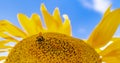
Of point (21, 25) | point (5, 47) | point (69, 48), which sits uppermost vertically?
point (21, 25)

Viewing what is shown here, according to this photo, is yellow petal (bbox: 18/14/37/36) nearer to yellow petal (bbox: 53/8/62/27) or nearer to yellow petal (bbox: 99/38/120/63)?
yellow petal (bbox: 53/8/62/27)

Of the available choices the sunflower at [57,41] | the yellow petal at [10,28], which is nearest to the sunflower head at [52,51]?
the sunflower at [57,41]

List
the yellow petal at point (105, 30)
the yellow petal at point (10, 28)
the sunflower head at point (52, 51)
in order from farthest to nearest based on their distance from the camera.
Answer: the yellow petal at point (10, 28) → the yellow petal at point (105, 30) → the sunflower head at point (52, 51)

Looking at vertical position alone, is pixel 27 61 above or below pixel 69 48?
below

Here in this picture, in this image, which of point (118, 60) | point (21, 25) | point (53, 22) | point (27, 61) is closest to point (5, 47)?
point (21, 25)

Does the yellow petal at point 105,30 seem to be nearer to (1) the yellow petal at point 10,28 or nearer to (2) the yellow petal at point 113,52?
(2) the yellow petal at point 113,52

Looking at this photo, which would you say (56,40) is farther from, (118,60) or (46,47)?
(118,60)

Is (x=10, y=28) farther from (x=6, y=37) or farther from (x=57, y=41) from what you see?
(x=57, y=41)

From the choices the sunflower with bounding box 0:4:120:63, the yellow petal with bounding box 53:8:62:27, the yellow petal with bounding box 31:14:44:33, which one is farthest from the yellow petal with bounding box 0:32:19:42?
the yellow petal with bounding box 53:8:62:27
